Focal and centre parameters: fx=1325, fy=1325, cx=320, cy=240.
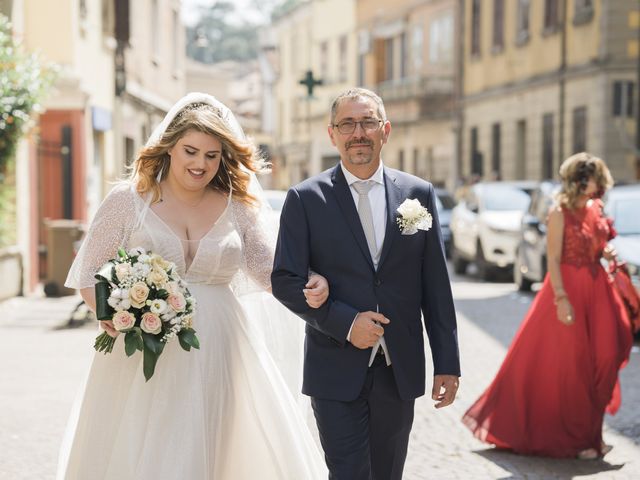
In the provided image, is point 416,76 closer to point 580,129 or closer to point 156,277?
point 580,129

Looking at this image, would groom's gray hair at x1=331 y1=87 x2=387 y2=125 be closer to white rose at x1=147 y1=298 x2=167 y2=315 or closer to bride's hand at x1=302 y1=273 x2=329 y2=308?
bride's hand at x1=302 y1=273 x2=329 y2=308

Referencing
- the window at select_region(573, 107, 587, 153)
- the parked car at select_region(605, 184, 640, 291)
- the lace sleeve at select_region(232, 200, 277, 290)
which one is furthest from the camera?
the window at select_region(573, 107, 587, 153)

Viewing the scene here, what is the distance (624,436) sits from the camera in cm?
834

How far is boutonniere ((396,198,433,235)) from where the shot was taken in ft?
15.9

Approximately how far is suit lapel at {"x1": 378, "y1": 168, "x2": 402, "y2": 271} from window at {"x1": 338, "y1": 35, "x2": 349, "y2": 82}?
51.5 m

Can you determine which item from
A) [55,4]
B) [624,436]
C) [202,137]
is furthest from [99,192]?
[202,137]

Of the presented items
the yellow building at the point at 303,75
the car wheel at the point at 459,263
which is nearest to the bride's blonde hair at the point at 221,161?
the car wheel at the point at 459,263

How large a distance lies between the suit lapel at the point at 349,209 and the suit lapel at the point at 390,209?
0.23 feet

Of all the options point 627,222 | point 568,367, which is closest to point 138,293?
point 568,367

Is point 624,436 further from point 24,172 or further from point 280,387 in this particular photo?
point 24,172

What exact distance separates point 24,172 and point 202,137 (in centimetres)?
1391

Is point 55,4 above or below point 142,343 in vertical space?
above

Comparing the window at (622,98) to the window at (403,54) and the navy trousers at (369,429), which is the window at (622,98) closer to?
the window at (403,54)

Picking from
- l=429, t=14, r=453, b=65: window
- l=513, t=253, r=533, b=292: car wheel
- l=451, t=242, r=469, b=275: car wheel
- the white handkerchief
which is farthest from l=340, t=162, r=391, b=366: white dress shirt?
l=429, t=14, r=453, b=65: window
